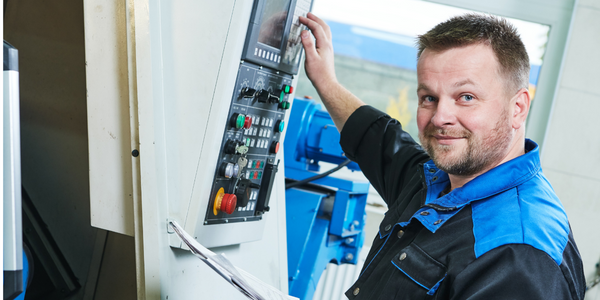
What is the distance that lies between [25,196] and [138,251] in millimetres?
730

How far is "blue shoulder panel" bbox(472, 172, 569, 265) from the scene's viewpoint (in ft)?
2.49

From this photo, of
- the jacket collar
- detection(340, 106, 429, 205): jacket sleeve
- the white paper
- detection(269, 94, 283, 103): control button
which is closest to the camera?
the white paper

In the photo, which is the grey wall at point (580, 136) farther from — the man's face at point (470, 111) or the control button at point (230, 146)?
the control button at point (230, 146)

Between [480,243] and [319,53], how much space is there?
→ 704 mm

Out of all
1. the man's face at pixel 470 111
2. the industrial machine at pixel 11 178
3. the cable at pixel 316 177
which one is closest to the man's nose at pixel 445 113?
the man's face at pixel 470 111

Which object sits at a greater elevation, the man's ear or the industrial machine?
the man's ear

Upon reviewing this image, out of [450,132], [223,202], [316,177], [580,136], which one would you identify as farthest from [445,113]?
[580,136]

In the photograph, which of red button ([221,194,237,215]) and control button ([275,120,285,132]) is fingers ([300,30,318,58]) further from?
red button ([221,194,237,215])

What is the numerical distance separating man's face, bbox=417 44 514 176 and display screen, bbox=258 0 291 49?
379 mm

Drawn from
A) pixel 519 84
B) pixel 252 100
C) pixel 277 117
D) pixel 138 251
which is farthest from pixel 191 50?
pixel 519 84

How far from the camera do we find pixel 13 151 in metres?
0.55

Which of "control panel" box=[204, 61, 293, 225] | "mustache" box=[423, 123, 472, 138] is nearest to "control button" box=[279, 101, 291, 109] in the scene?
"control panel" box=[204, 61, 293, 225]

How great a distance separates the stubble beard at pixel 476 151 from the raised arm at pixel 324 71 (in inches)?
17.1

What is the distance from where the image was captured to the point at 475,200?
89 cm
